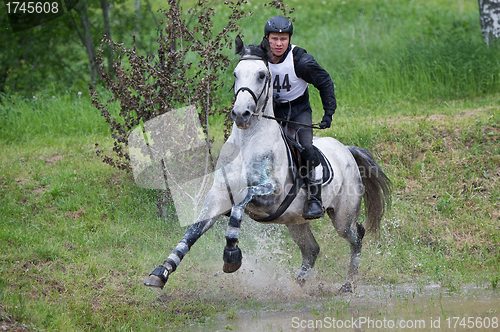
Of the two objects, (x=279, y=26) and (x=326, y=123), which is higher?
(x=279, y=26)

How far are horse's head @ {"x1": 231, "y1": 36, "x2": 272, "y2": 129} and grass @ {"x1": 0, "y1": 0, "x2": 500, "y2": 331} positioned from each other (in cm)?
210

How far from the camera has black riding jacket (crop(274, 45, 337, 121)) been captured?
17.6 feet

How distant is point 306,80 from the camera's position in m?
5.50

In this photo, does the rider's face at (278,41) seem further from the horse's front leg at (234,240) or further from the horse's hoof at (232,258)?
the horse's hoof at (232,258)

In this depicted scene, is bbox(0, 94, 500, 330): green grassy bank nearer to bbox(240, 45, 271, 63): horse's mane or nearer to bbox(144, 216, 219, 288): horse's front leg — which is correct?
bbox(144, 216, 219, 288): horse's front leg

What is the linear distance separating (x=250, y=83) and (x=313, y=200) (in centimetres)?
151

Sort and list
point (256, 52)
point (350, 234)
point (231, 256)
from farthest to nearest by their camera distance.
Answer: point (350, 234) → point (256, 52) → point (231, 256)

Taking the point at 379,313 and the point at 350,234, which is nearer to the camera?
the point at 379,313

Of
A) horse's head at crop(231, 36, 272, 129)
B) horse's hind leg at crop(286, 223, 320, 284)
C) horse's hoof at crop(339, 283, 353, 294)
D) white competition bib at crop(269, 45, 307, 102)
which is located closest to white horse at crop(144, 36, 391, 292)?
horse's head at crop(231, 36, 272, 129)

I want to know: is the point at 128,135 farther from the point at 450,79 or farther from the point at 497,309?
the point at 450,79

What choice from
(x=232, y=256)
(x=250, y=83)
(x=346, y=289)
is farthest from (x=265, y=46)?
(x=346, y=289)

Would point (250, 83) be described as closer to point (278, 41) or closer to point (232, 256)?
point (278, 41)

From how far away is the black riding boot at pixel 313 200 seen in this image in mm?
5488

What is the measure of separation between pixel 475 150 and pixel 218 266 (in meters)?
4.78
